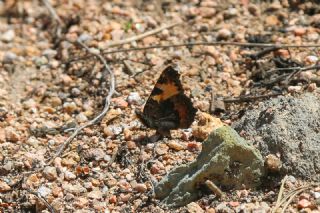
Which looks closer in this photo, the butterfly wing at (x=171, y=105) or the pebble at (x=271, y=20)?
the butterfly wing at (x=171, y=105)

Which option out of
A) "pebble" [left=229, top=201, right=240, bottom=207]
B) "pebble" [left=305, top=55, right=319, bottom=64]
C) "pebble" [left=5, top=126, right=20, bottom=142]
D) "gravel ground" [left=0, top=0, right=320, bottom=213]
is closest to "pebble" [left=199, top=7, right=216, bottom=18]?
"gravel ground" [left=0, top=0, right=320, bottom=213]

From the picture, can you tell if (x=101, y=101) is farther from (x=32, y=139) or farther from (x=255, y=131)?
(x=255, y=131)

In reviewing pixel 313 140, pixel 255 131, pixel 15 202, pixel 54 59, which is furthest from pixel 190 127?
pixel 54 59

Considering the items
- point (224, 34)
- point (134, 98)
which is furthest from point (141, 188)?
point (224, 34)

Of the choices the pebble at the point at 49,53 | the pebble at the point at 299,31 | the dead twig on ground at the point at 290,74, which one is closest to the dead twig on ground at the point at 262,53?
the pebble at the point at 299,31

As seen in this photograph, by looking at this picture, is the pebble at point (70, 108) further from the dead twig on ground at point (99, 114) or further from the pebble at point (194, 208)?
the pebble at point (194, 208)
